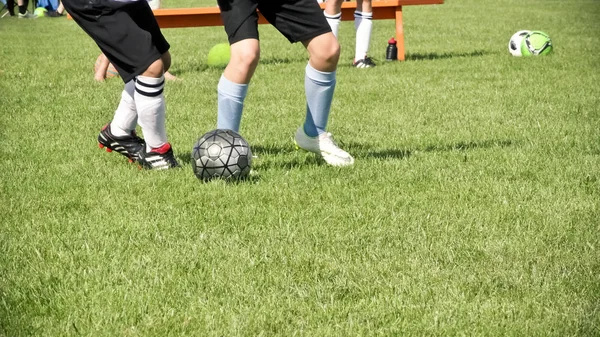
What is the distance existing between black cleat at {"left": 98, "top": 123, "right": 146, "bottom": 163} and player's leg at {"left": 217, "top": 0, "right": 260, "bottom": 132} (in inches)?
25.1

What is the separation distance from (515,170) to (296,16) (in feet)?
5.27

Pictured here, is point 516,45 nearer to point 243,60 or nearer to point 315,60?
point 315,60

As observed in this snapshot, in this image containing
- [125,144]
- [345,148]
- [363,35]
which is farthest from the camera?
[363,35]

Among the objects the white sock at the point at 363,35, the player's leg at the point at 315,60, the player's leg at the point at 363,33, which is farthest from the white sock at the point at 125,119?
the white sock at the point at 363,35

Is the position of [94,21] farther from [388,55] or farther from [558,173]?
[388,55]

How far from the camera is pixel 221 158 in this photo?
202 inches

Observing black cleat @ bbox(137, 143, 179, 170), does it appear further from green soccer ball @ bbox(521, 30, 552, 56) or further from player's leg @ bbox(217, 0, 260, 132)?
green soccer ball @ bbox(521, 30, 552, 56)

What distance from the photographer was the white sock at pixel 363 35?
38.3 ft

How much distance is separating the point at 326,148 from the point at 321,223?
1433 millimetres

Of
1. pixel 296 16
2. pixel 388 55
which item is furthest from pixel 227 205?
pixel 388 55

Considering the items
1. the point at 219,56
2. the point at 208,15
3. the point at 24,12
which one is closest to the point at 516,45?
the point at 219,56

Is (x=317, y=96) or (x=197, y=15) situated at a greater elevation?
(x=317, y=96)

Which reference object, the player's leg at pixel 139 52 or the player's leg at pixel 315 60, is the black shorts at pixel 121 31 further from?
the player's leg at pixel 315 60

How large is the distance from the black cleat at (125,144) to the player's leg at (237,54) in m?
0.64
